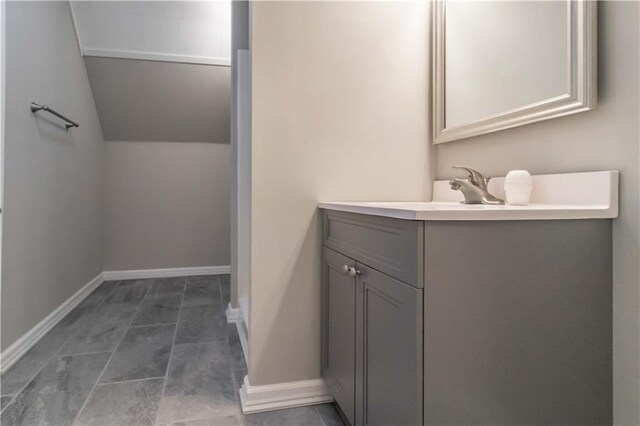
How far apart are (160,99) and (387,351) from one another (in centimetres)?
328

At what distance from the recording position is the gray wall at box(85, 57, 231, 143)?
3119mm

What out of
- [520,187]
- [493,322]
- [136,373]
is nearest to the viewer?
[493,322]

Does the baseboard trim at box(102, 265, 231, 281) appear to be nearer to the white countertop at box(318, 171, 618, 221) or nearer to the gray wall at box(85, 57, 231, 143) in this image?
the gray wall at box(85, 57, 231, 143)

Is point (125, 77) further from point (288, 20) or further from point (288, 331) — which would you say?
point (288, 331)

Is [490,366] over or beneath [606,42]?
beneath

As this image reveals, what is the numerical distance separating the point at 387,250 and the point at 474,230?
0.23 m

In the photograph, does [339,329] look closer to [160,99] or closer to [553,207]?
[553,207]

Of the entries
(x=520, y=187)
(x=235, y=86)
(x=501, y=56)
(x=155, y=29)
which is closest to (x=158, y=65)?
(x=155, y=29)

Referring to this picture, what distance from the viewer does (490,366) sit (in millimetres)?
827

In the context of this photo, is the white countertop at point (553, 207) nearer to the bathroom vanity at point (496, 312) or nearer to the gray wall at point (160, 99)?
the bathroom vanity at point (496, 312)

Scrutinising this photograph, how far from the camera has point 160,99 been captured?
3.35m

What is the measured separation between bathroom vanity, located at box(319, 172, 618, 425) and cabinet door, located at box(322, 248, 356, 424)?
6.7 inches

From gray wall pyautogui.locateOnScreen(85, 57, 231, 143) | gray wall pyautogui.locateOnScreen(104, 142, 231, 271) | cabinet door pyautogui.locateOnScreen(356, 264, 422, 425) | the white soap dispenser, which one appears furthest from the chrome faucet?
gray wall pyautogui.locateOnScreen(104, 142, 231, 271)

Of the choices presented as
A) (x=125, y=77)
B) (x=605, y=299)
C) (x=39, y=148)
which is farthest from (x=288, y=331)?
(x=125, y=77)
